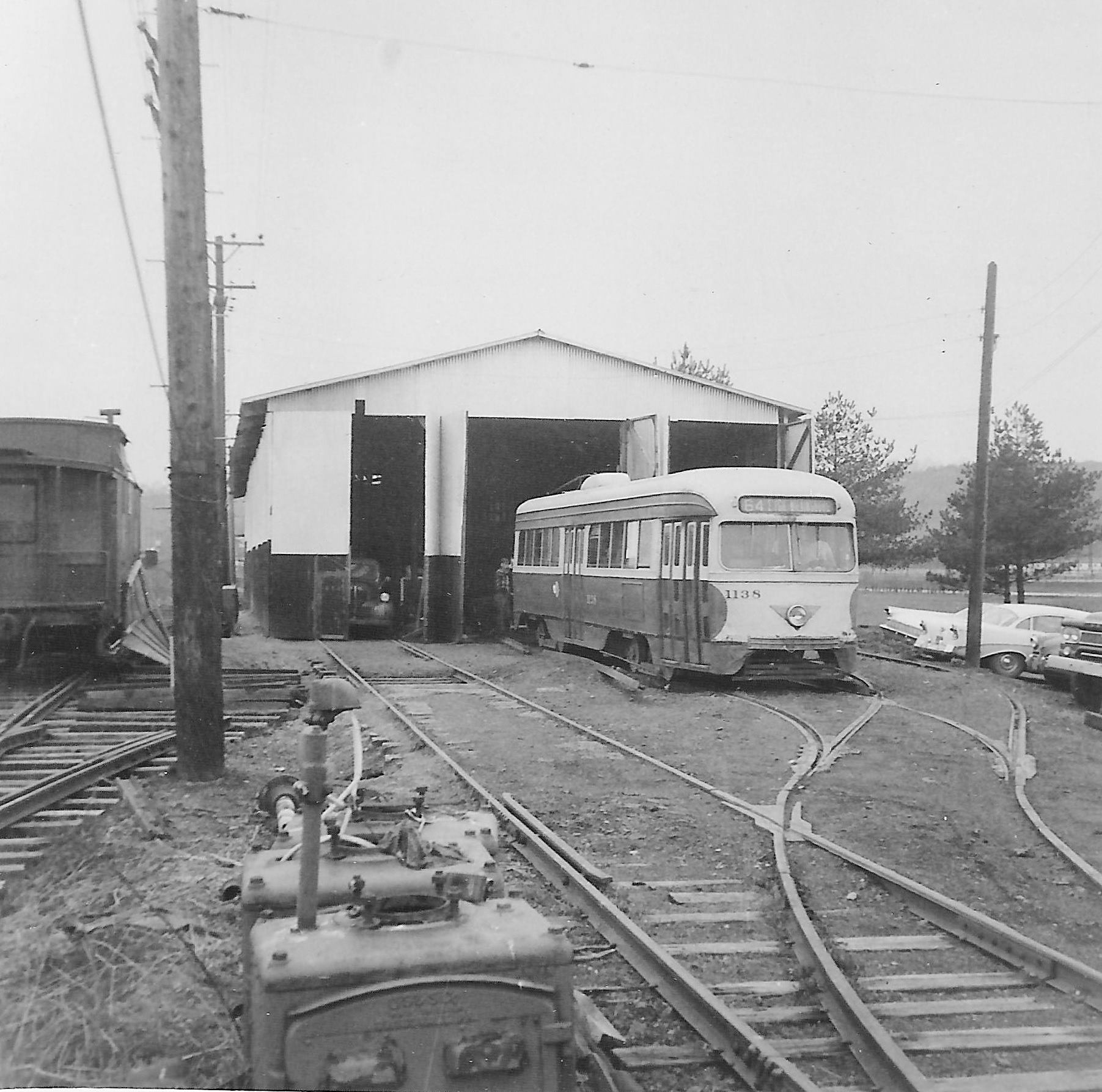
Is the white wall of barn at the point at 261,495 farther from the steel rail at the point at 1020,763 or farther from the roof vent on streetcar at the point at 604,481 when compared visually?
the steel rail at the point at 1020,763

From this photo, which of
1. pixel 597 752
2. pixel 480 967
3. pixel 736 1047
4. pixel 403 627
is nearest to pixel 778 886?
pixel 736 1047

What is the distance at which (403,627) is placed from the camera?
1113 inches

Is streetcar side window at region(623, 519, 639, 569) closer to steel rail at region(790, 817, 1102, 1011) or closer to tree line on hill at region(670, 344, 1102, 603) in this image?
tree line on hill at region(670, 344, 1102, 603)

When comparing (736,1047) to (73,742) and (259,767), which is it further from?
(73,742)

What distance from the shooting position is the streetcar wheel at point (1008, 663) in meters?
19.5

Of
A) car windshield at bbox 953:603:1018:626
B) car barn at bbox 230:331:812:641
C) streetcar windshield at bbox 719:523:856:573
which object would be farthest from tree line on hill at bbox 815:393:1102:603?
streetcar windshield at bbox 719:523:856:573

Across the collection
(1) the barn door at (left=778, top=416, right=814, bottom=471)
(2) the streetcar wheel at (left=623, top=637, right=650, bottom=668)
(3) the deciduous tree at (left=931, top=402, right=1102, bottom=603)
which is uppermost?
(1) the barn door at (left=778, top=416, right=814, bottom=471)

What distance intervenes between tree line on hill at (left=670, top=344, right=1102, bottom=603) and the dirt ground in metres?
8.98

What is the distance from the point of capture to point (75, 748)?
33.0 ft

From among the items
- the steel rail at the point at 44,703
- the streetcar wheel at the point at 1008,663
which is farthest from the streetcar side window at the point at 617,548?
the steel rail at the point at 44,703

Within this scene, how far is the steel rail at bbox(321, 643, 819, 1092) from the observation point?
3877mm

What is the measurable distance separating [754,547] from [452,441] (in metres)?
11.5

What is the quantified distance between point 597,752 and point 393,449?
20606mm

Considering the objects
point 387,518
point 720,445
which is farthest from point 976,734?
point 387,518
